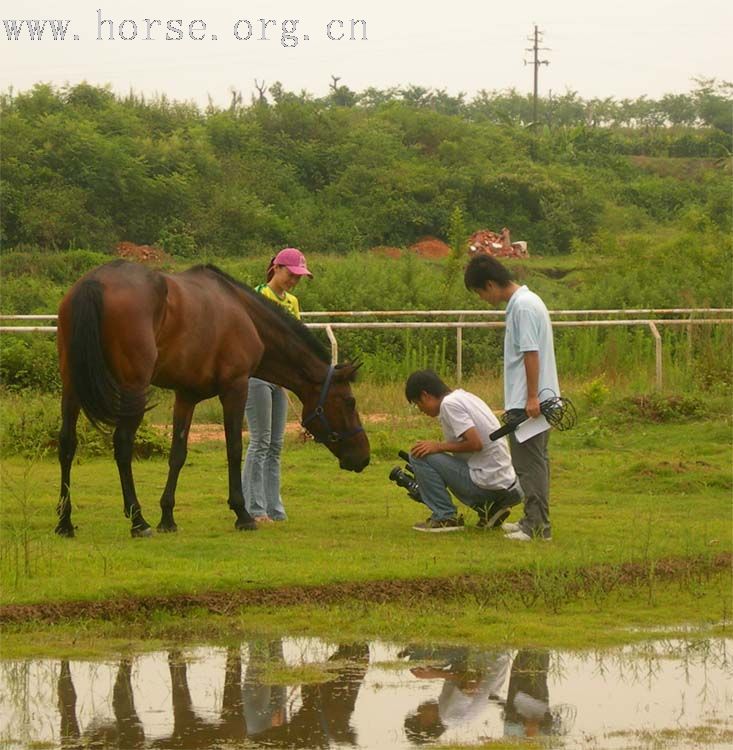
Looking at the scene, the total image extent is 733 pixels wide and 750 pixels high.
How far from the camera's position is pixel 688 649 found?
6.90m

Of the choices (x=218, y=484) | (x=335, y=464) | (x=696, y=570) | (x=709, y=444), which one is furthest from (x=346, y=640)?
(x=709, y=444)

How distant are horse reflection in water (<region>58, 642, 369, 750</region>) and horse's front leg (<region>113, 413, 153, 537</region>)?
2.90 metres

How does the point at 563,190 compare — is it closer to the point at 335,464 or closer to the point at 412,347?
the point at 412,347

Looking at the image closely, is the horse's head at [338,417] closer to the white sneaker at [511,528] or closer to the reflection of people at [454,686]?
the white sneaker at [511,528]

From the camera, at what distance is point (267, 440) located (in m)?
10.4

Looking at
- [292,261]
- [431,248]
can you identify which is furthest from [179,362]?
[431,248]

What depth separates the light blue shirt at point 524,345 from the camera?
29.9 feet

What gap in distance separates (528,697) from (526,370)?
3.43m

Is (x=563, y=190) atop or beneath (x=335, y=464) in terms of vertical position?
atop

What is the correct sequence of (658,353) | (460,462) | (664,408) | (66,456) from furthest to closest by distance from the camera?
1. (658,353)
2. (664,408)
3. (460,462)
4. (66,456)

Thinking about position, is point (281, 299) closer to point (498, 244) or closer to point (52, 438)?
point (52, 438)

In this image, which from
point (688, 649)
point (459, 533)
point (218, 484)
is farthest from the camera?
point (218, 484)

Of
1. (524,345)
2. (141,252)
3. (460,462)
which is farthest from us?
(141,252)

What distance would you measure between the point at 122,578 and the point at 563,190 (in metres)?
39.3
